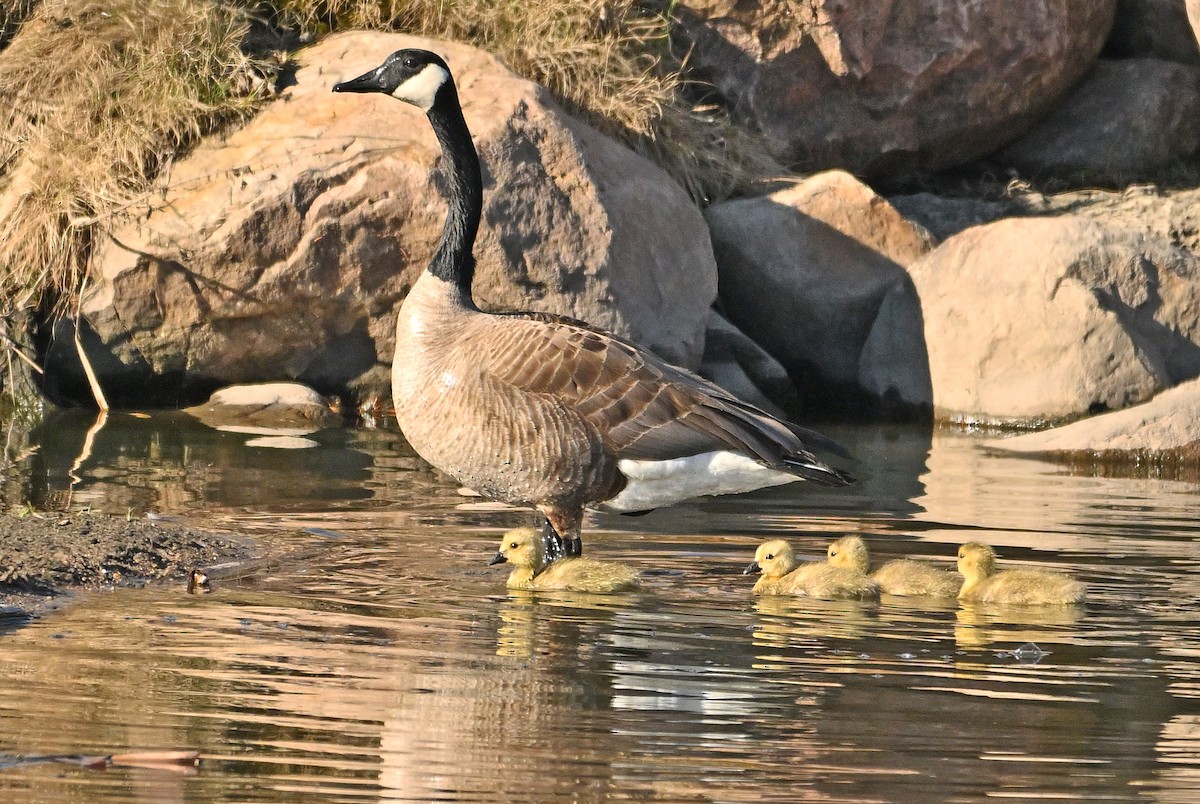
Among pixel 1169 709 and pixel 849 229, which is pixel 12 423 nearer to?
pixel 849 229

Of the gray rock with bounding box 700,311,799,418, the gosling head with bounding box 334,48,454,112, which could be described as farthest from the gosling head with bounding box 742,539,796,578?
the gray rock with bounding box 700,311,799,418

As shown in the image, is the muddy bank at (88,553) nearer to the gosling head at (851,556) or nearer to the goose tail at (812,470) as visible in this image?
the goose tail at (812,470)

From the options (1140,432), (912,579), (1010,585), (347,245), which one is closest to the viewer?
(1010,585)

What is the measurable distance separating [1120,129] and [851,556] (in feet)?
36.1

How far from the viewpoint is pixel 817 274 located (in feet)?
46.1

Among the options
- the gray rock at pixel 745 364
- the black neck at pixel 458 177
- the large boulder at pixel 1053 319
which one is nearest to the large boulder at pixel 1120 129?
the large boulder at pixel 1053 319

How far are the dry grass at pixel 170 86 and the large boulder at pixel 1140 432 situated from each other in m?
4.12

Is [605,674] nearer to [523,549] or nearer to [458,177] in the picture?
[523,549]

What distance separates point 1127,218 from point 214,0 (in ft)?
26.8

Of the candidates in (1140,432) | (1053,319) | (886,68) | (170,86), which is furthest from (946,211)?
(170,86)

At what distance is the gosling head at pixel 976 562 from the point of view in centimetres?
689

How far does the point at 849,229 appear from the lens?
14.2m

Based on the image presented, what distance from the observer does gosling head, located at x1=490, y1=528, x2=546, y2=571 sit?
6.93 metres

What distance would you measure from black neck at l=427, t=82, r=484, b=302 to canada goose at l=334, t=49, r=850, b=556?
31 cm
